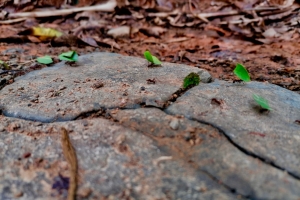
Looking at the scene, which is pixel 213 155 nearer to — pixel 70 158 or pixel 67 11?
pixel 70 158

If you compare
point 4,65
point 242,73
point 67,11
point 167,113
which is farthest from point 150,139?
point 67,11

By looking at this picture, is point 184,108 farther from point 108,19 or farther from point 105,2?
point 105,2

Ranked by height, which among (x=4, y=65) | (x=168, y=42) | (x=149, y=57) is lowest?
(x=168, y=42)

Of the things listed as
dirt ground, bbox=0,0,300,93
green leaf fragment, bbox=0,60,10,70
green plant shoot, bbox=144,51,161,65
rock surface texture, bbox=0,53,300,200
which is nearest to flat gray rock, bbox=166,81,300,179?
rock surface texture, bbox=0,53,300,200

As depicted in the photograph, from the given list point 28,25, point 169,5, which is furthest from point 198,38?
point 28,25

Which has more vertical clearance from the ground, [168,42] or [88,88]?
[88,88]

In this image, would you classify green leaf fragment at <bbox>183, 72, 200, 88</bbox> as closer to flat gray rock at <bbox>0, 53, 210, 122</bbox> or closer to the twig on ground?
flat gray rock at <bbox>0, 53, 210, 122</bbox>

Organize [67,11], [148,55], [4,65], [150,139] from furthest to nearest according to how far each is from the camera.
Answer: [67,11], [4,65], [148,55], [150,139]

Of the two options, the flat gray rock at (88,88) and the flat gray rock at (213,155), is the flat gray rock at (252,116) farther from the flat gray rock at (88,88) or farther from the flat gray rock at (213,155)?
the flat gray rock at (88,88)
